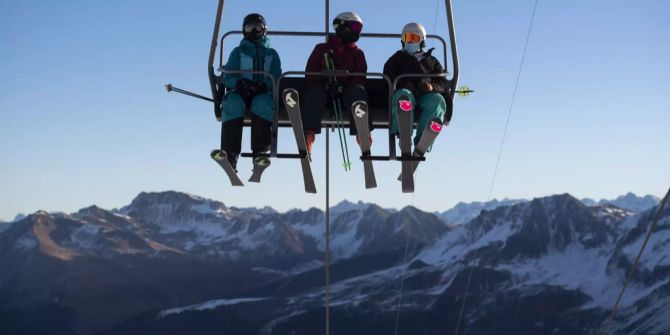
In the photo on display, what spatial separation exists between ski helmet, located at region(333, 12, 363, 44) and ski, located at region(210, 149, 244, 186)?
2.95 m

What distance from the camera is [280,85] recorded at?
55.8 ft

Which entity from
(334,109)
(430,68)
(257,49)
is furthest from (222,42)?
(430,68)

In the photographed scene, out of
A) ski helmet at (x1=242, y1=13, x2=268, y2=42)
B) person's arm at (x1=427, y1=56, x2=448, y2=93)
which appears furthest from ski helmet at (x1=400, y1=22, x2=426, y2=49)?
ski helmet at (x1=242, y1=13, x2=268, y2=42)

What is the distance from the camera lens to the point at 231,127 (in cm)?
1677

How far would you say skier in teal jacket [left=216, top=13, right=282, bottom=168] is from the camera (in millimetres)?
16359

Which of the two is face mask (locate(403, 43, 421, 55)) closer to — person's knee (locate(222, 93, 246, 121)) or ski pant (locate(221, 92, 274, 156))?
ski pant (locate(221, 92, 274, 156))

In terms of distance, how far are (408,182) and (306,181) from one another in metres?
1.79

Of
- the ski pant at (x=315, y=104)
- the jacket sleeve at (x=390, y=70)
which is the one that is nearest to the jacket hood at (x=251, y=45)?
the ski pant at (x=315, y=104)

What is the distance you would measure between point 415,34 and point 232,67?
3318 millimetres

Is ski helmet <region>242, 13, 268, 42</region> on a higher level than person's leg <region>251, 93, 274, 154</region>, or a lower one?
higher

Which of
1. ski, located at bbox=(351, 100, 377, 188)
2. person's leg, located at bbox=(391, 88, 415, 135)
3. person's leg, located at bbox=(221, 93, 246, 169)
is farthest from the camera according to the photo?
person's leg, located at bbox=(221, 93, 246, 169)

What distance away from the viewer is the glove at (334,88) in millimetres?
16391

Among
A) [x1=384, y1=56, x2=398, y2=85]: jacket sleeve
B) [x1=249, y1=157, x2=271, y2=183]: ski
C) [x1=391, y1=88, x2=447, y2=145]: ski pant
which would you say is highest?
[x1=384, y1=56, x2=398, y2=85]: jacket sleeve

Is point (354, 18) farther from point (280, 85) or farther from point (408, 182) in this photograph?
point (408, 182)
